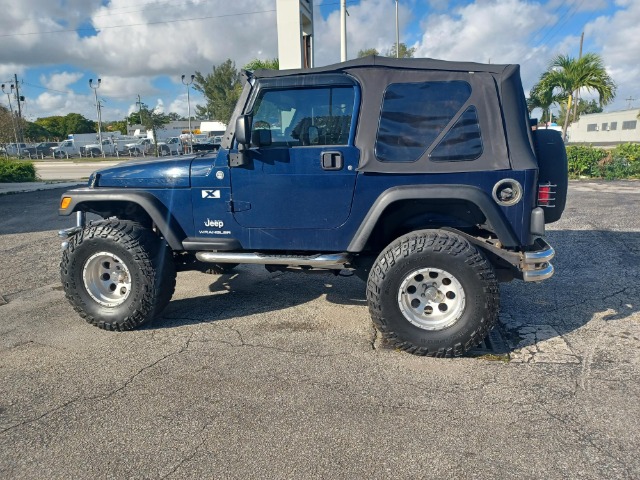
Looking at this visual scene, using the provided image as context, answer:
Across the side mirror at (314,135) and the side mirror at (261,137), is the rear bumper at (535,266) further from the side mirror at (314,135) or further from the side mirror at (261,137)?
the side mirror at (261,137)

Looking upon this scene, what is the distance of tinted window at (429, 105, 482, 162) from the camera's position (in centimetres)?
351

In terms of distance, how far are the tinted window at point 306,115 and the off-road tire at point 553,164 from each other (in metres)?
1.58

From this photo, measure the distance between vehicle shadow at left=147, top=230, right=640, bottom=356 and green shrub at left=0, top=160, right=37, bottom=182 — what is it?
16251 mm

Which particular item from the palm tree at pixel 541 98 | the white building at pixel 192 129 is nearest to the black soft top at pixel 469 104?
the white building at pixel 192 129

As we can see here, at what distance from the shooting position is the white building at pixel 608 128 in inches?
2176

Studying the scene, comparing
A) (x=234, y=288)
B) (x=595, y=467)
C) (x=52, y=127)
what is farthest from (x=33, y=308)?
(x=52, y=127)

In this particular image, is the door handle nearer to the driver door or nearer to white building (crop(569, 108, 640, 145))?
the driver door

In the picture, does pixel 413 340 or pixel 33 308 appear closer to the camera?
pixel 413 340

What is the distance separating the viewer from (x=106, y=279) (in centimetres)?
432

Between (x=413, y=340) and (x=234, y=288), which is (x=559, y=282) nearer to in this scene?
(x=413, y=340)

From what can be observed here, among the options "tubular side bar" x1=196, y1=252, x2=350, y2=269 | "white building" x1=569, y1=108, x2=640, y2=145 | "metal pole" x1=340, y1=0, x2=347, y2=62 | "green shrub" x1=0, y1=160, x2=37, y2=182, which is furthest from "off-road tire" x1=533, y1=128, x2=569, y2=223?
"white building" x1=569, y1=108, x2=640, y2=145

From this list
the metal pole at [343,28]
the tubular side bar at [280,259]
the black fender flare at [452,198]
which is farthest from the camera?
the metal pole at [343,28]

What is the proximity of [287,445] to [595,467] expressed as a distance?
1576mm

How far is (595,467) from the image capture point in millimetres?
2338
